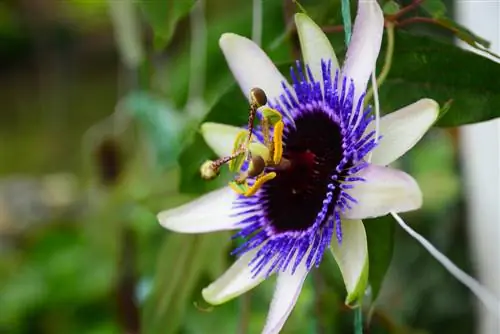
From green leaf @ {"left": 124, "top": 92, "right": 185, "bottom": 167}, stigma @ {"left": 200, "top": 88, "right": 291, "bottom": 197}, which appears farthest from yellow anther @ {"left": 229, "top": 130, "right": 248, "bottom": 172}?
green leaf @ {"left": 124, "top": 92, "right": 185, "bottom": 167}

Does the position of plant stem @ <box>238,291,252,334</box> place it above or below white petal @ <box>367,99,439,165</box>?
below

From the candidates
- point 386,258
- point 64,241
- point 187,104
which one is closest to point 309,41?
point 386,258

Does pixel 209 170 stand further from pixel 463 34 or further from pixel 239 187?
pixel 463 34

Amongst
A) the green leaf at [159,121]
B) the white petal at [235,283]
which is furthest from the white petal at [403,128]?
the green leaf at [159,121]

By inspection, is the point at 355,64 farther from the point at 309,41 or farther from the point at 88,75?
the point at 88,75

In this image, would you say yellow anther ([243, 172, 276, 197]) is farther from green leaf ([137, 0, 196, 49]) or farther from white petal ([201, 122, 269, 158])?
green leaf ([137, 0, 196, 49])
